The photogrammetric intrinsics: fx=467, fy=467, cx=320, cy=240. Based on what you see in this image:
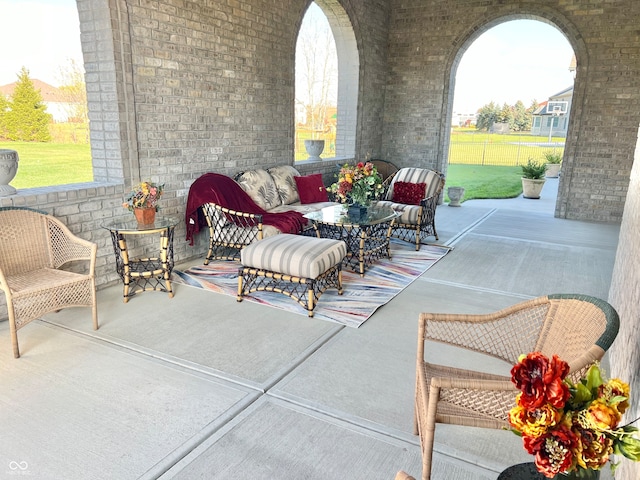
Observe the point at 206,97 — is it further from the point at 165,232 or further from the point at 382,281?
the point at 382,281

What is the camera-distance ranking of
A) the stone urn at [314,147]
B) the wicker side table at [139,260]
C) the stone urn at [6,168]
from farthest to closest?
1. the stone urn at [314,147]
2. the wicker side table at [139,260]
3. the stone urn at [6,168]

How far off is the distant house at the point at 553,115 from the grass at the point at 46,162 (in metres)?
15.4

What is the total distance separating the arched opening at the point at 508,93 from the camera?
16.5m

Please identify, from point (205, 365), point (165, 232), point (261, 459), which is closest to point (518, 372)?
point (261, 459)

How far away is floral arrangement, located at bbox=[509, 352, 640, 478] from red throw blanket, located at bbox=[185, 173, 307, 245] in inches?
151

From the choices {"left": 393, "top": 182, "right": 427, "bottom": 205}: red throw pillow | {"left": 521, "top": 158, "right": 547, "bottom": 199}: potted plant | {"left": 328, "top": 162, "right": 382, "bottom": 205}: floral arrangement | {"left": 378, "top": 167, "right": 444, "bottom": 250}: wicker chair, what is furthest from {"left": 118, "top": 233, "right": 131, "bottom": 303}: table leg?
{"left": 521, "top": 158, "right": 547, "bottom": 199}: potted plant

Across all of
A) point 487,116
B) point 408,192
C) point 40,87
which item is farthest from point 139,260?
point 487,116

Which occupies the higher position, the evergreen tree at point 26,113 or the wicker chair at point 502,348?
the evergreen tree at point 26,113

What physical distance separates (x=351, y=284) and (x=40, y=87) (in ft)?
22.8

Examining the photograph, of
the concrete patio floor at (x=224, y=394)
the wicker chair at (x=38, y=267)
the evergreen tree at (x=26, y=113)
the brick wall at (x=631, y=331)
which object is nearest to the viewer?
the brick wall at (x=631, y=331)

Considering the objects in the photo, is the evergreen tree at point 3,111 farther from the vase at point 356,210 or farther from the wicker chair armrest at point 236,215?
the vase at point 356,210

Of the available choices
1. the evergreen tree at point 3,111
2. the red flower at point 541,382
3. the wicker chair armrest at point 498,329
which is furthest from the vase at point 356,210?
the evergreen tree at point 3,111

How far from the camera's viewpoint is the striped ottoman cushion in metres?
3.63

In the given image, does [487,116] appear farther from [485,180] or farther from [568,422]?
[568,422]
